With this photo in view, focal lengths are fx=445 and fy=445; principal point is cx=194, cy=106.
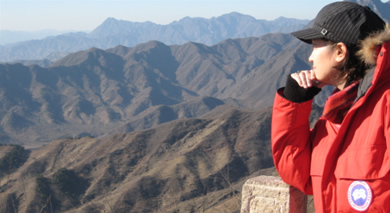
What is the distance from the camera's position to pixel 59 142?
3256 cm

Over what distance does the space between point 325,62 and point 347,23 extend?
18cm

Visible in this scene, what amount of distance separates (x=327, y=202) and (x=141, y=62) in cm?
8973

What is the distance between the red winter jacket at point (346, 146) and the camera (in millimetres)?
1504

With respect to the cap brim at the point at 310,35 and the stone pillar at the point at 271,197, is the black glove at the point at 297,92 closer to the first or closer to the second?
the cap brim at the point at 310,35

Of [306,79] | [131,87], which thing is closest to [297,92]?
[306,79]

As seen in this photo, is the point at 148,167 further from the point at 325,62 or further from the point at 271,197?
the point at 325,62

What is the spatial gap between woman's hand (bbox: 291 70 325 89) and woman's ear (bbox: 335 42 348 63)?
12cm

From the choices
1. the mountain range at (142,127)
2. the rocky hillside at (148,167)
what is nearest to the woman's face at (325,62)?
the mountain range at (142,127)

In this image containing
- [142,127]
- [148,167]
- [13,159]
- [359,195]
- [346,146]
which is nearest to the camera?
[359,195]

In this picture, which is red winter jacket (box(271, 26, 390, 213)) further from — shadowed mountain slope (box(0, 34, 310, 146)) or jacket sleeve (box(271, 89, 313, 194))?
shadowed mountain slope (box(0, 34, 310, 146))

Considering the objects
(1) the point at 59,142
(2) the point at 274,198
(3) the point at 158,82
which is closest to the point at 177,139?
(1) the point at 59,142

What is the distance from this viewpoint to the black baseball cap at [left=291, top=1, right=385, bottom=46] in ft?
5.46

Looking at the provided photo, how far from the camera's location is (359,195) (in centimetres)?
152

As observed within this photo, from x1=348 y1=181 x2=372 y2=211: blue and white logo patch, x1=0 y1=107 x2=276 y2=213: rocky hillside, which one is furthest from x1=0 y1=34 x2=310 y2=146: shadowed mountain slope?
x1=348 y1=181 x2=372 y2=211: blue and white logo patch
